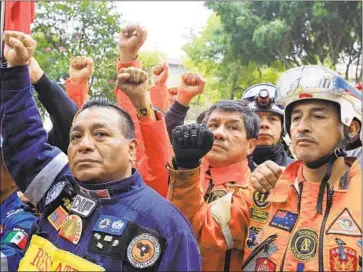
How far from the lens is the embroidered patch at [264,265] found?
237 centimetres

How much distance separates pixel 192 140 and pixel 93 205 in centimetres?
49

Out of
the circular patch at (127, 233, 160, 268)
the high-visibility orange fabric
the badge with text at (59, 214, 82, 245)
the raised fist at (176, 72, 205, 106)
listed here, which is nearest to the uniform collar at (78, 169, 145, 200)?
the badge with text at (59, 214, 82, 245)

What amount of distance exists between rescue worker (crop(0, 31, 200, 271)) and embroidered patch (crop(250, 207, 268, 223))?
459 mm

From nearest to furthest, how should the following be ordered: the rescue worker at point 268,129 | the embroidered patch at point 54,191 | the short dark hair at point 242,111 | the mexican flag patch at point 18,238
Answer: the embroidered patch at point 54,191
the mexican flag patch at point 18,238
the short dark hair at point 242,111
the rescue worker at point 268,129

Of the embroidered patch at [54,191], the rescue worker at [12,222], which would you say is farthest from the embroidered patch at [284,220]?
the rescue worker at [12,222]

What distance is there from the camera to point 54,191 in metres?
2.46

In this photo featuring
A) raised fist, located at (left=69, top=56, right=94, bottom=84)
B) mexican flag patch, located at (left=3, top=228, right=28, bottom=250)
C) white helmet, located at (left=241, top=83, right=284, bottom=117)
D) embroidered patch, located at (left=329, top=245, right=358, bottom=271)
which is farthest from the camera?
white helmet, located at (left=241, top=83, right=284, bottom=117)

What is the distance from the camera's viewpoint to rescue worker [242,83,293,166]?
3953 millimetres

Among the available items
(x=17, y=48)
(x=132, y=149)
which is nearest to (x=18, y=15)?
(x=17, y=48)

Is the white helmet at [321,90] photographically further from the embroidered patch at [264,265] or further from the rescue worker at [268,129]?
the rescue worker at [268,129]

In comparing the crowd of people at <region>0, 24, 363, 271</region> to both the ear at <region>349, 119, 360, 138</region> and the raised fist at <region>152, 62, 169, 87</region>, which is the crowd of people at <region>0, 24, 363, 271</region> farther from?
the raised fist at <region>152, 62, 169, 87</region>

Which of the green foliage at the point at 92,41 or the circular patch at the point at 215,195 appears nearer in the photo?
the circular patch at the point at 215,195

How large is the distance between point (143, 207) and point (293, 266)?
668 millimetres

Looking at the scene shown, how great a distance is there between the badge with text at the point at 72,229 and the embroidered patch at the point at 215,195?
0.93m
